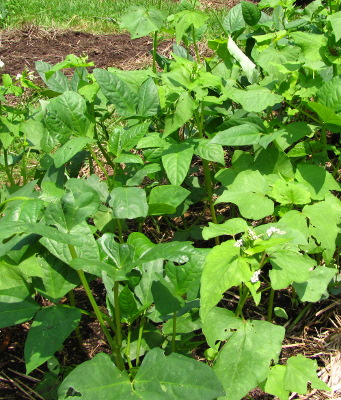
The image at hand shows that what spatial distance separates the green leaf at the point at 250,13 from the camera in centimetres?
227

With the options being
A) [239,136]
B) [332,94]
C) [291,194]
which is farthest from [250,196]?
[332,94]

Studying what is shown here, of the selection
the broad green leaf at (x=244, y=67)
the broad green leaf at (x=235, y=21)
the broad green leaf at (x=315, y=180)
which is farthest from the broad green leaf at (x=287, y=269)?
the broad green leaf at (x=235, y=21)

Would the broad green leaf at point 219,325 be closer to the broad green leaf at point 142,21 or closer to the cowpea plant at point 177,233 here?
the cowpea plant at point 177,233

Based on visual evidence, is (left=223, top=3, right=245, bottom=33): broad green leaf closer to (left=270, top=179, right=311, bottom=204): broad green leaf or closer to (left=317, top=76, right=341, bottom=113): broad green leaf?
(left=317, top=76, right=341, bottom=113): broad green leaf

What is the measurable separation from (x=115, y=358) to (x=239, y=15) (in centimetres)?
163

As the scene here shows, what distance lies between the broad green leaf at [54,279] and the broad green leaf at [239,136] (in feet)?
2.16

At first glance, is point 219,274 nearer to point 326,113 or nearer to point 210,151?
point 210,151

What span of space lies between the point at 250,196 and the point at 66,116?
0.71m

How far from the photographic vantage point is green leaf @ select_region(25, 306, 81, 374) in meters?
1.39

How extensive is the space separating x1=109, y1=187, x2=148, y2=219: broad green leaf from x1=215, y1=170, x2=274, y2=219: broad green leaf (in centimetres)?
26

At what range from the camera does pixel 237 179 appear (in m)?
1.73

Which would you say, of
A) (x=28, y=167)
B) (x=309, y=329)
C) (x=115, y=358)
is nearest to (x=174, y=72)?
(x=115, y=358)

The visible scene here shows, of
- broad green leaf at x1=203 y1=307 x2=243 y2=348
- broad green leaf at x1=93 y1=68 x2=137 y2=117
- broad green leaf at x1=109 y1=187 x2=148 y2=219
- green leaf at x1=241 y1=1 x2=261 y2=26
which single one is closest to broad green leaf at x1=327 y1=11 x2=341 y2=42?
green leaf at x1=241 y1=1 x2=261 y2=26

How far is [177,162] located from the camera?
1716 mm
